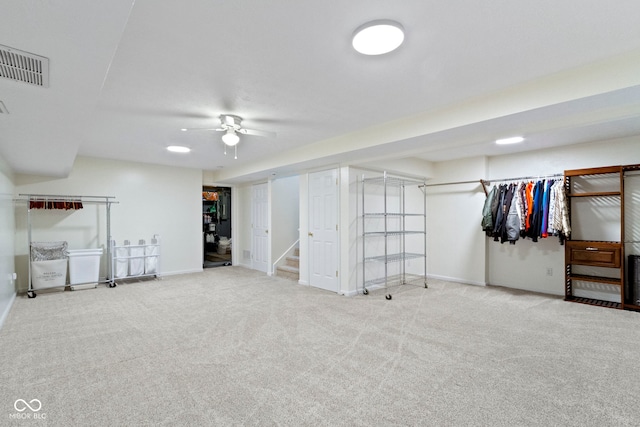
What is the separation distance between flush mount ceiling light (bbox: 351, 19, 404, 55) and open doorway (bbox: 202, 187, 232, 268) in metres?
7.86

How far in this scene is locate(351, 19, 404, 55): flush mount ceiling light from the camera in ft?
5.76

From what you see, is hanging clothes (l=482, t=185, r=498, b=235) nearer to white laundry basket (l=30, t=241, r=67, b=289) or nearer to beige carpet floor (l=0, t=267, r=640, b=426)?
beige carpet floor (l=0, t=267, r=640, b=426)

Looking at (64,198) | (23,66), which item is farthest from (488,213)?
(64,198)

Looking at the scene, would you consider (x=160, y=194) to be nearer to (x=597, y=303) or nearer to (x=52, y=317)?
(x=52, y=317)

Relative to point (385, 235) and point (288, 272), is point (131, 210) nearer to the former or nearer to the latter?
point (288, 272)

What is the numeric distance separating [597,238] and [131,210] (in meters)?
7.76

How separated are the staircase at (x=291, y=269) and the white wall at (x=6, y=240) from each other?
3972 millimetres

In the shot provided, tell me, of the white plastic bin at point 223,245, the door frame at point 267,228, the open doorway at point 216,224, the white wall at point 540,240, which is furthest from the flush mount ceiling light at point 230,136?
the white plastic bin at point 223,245

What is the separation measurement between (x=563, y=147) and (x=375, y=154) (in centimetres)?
295

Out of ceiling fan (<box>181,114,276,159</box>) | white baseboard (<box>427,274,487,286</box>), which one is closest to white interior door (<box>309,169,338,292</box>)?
ceiling fan (<box>181,114,276,159</box>)

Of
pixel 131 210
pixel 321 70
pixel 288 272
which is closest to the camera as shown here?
→ pixel 321 70

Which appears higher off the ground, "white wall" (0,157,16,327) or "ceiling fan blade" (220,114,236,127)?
"ceiling fan blade" (220,114,236,127)

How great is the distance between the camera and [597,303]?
4.11 metres

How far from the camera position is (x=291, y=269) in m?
6.28
